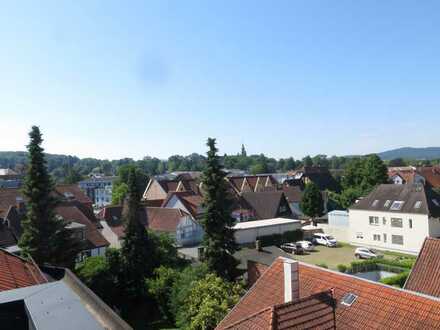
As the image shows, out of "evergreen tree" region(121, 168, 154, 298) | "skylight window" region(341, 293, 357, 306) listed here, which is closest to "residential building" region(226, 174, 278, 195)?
"evergreen tree" region(121, 168, 154, 298)

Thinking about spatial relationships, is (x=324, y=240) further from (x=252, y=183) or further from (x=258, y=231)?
(x=252, y=183)

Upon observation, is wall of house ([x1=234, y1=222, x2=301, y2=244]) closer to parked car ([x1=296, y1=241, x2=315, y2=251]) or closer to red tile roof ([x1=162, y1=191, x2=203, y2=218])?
parked car ([x1=296, y1=241, x2=315, y2=251])

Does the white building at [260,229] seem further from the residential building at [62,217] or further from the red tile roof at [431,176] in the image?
the red tile roof at [431,176]

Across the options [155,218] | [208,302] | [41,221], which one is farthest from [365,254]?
[41,221]

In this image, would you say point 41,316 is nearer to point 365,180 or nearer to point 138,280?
point 138,280

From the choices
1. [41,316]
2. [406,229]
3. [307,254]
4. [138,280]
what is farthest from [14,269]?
[406,229]

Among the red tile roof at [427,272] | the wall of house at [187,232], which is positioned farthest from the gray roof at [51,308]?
the wall of house at [187,232]
